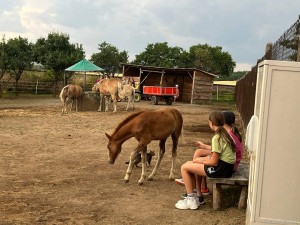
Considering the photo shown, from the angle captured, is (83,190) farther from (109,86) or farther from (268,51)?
(109,86)

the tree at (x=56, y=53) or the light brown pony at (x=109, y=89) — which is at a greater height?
the tree at (x=56, y=53)

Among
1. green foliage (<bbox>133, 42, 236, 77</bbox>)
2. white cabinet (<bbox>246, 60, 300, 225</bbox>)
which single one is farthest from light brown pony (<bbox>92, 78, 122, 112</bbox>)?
green foliage (<bbox>133, 42, 236, 77</bbox>)

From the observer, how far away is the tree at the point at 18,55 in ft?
106

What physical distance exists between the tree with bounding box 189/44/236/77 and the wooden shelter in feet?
100

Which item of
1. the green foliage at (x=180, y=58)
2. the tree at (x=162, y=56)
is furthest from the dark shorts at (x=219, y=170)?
the tree at (x=162, y=56)

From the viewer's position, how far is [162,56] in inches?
3004

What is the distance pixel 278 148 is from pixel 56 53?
3423 centimetres

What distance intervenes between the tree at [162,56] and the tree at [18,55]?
41.0m

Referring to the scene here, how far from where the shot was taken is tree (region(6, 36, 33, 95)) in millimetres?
32344

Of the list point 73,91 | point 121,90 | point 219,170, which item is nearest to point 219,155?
point 219,170

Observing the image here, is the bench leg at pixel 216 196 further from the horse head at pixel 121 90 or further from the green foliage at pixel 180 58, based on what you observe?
the green foliage at pixel 180 58

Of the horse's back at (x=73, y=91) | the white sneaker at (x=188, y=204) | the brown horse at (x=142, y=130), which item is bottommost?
the white sneaker at (x=188, y=204)

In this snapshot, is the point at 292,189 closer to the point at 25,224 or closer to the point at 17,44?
the point at 25,224

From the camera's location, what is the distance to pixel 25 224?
457 cm
